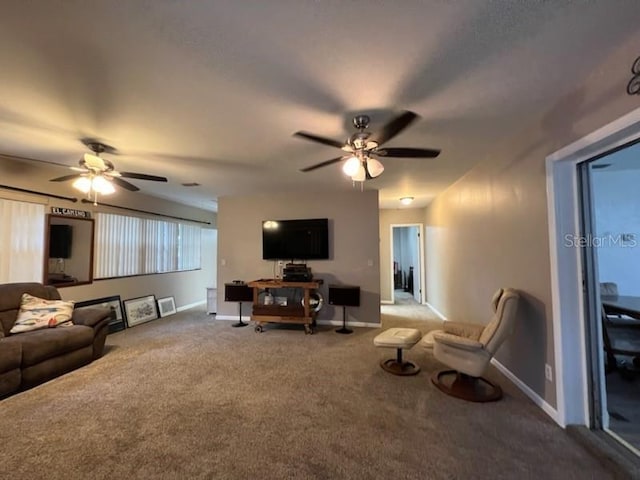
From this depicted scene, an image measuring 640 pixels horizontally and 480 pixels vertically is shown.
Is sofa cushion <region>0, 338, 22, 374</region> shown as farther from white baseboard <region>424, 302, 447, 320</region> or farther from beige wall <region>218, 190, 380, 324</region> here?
white baseboard <region>424, 302, 447, 320</region>

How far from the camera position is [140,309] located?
5.20m

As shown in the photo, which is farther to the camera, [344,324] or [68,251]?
[344,324]

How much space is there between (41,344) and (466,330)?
418 cm

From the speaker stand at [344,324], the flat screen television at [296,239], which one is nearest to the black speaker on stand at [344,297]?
the speaker stand at [344,324]

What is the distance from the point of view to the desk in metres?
2.39

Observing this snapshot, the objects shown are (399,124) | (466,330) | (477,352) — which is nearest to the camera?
(399,124)

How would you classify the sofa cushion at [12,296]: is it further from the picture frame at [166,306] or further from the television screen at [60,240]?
the picture frame at [166,306]

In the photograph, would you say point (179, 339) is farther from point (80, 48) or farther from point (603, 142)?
point (603, 142)

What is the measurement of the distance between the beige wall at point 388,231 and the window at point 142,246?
15.1 feet

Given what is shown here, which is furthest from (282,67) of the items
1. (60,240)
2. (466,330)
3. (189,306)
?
(189,306)

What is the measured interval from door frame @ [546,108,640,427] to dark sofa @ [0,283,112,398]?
4476 mm

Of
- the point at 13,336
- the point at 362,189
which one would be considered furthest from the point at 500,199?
the point at 13,336

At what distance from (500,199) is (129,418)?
3.87 m

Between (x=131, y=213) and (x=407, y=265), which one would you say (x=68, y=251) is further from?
(x=407, y=265)
